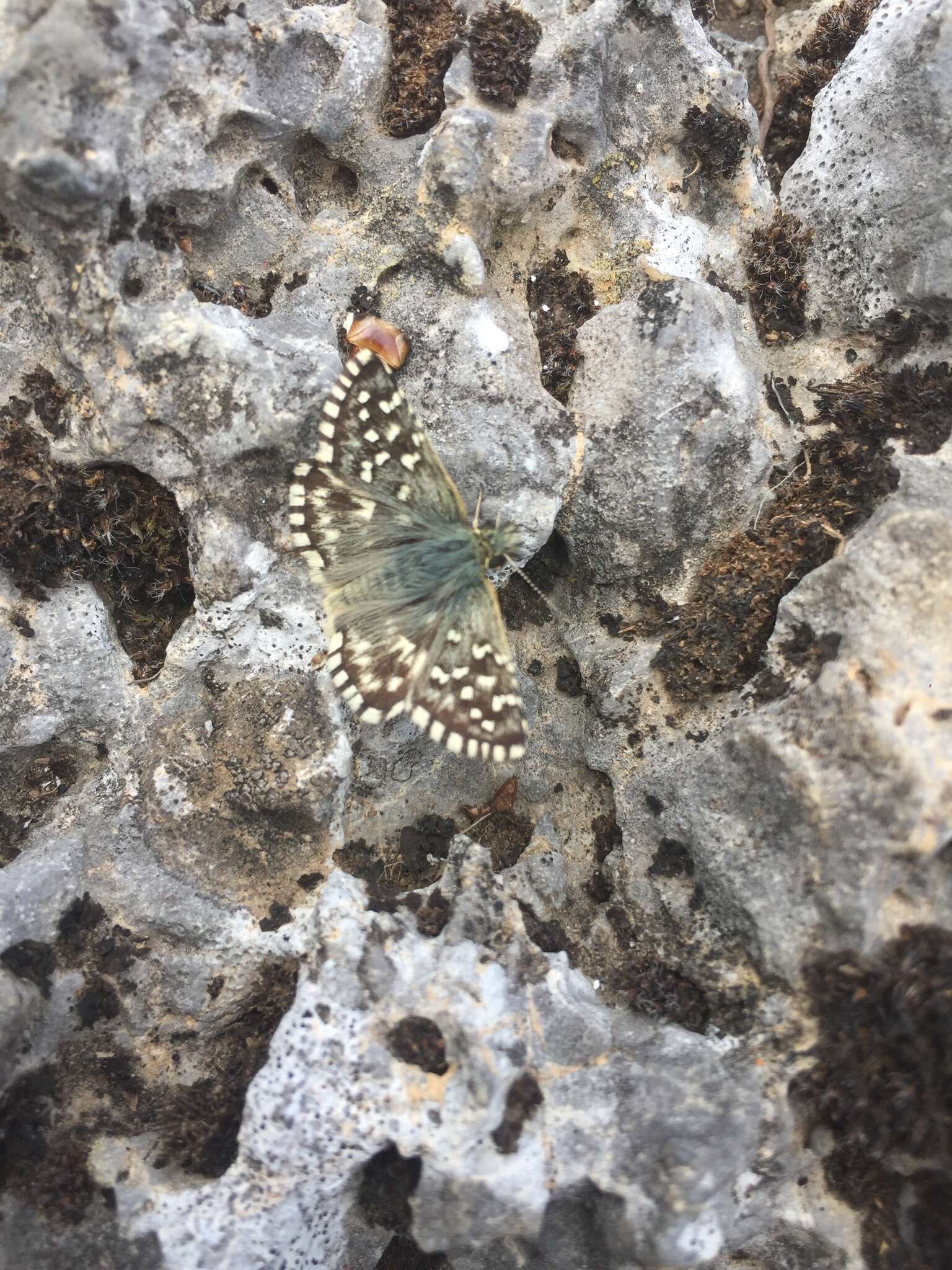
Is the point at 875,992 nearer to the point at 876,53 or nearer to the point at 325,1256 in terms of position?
the point at 325,1256

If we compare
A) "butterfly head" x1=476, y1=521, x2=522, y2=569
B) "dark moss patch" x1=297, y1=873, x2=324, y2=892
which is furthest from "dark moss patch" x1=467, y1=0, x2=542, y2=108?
"dark moss patch" x1=297, y1=873, x2=324, y2=892

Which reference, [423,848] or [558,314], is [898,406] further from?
[423,848]

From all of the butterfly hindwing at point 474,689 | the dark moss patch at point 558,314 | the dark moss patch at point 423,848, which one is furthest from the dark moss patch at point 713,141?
the dark moss patch at point 423,848

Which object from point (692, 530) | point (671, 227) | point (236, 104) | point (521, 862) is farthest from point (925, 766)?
point (236, 104)

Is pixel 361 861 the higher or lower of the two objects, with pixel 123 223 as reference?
lower

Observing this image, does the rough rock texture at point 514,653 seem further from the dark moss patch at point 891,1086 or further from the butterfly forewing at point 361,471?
the butterfly forewing at point 361,471

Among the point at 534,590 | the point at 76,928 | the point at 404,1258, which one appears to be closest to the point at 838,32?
the point at 534,590
